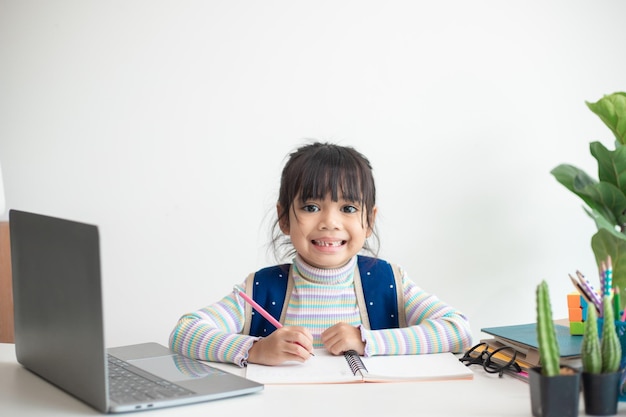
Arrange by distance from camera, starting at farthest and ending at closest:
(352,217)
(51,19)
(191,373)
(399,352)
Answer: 1. (51,19)
2. (352,217)
3. (399,352)
4. (191,373)

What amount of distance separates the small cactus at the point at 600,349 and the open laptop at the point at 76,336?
1.46 feet

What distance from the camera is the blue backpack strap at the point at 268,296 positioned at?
5.34ft

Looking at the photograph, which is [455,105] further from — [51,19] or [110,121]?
[51,19]

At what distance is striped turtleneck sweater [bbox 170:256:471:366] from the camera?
1374mm

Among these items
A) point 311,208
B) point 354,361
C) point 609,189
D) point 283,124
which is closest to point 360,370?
point 354,361

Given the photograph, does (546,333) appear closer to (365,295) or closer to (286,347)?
(286,347)

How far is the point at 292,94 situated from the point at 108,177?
69 centimetres

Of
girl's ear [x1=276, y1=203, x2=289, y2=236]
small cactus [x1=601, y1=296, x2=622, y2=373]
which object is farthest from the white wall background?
small cactus [x1=601, y1=296, x2=622, y2=373]

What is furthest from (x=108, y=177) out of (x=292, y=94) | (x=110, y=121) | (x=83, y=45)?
(x=292, y=94)

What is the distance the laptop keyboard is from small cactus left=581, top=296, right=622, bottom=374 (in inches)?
20.7

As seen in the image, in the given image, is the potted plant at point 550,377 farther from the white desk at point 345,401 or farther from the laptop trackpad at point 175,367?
the laptop trackpad at point 175,367

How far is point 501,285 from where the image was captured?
9.64 feet

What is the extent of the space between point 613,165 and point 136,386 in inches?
→ 44.1

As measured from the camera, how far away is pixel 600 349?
0.99m
